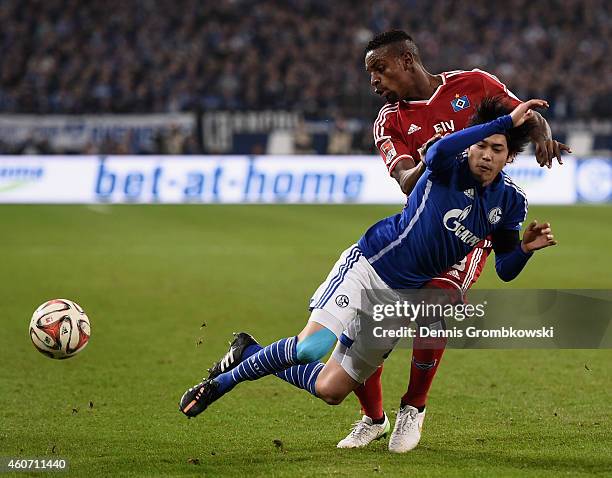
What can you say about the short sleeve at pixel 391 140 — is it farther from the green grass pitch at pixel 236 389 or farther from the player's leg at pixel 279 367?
the green grass pitch at pixel 236 389

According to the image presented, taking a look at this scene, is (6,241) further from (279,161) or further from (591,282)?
(591,282)

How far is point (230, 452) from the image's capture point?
5.58 metres

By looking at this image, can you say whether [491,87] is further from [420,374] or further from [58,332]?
[58,332]

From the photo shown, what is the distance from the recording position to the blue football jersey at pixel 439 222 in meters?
5.25

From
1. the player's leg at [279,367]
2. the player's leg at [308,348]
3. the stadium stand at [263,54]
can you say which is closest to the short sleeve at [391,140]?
the player's leg at [308,348]

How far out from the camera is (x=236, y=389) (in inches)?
292

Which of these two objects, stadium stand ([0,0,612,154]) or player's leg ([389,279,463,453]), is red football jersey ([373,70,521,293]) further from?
stadium stand ([0,0,612,154])

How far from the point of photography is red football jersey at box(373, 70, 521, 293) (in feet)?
19.6

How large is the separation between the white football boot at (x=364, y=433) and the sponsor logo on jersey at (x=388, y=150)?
150 centimetres

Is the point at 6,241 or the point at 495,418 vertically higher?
the point at 6,241

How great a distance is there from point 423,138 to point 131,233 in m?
12.1

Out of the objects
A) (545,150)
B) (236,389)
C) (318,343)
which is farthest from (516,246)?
(236,389)

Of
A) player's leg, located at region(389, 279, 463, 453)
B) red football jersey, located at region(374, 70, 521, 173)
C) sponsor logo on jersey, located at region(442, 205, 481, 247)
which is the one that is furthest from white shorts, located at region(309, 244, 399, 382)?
red football jersey, located at region(374, 70, 521, 173)

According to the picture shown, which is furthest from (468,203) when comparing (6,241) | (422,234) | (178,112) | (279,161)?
(178,112)
